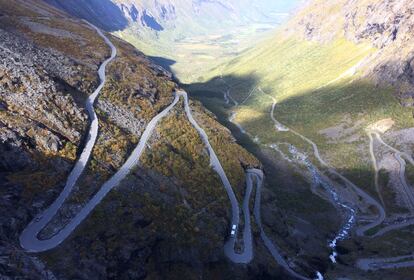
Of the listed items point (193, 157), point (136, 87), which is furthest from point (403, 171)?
point (136, 87)

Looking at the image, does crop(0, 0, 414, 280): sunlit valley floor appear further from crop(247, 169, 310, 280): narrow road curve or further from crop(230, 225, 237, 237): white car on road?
crop(230, 225, 237, 237): white car on road

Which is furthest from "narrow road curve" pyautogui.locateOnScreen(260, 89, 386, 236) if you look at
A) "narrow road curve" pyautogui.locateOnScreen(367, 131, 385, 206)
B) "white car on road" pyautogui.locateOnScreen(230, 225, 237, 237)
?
"white car on road" pyautogui.locateOnScreen(230, 225, 237, 237)

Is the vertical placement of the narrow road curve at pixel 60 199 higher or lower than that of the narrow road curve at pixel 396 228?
higher

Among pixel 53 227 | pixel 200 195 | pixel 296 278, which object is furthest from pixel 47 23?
pixel 296 278

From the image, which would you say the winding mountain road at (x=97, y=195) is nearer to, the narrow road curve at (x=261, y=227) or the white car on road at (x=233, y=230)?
the white car on road at (x=233, y=230)

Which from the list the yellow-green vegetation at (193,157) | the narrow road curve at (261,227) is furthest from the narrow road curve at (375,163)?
the narrow road curve at (261,227)

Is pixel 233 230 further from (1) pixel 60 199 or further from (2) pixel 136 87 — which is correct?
(2) pixel 136 87

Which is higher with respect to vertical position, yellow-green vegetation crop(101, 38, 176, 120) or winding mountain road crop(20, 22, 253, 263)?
yellow-green vegetation crop(101, 38, 176, 120)

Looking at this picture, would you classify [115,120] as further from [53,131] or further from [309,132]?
[309,132]
